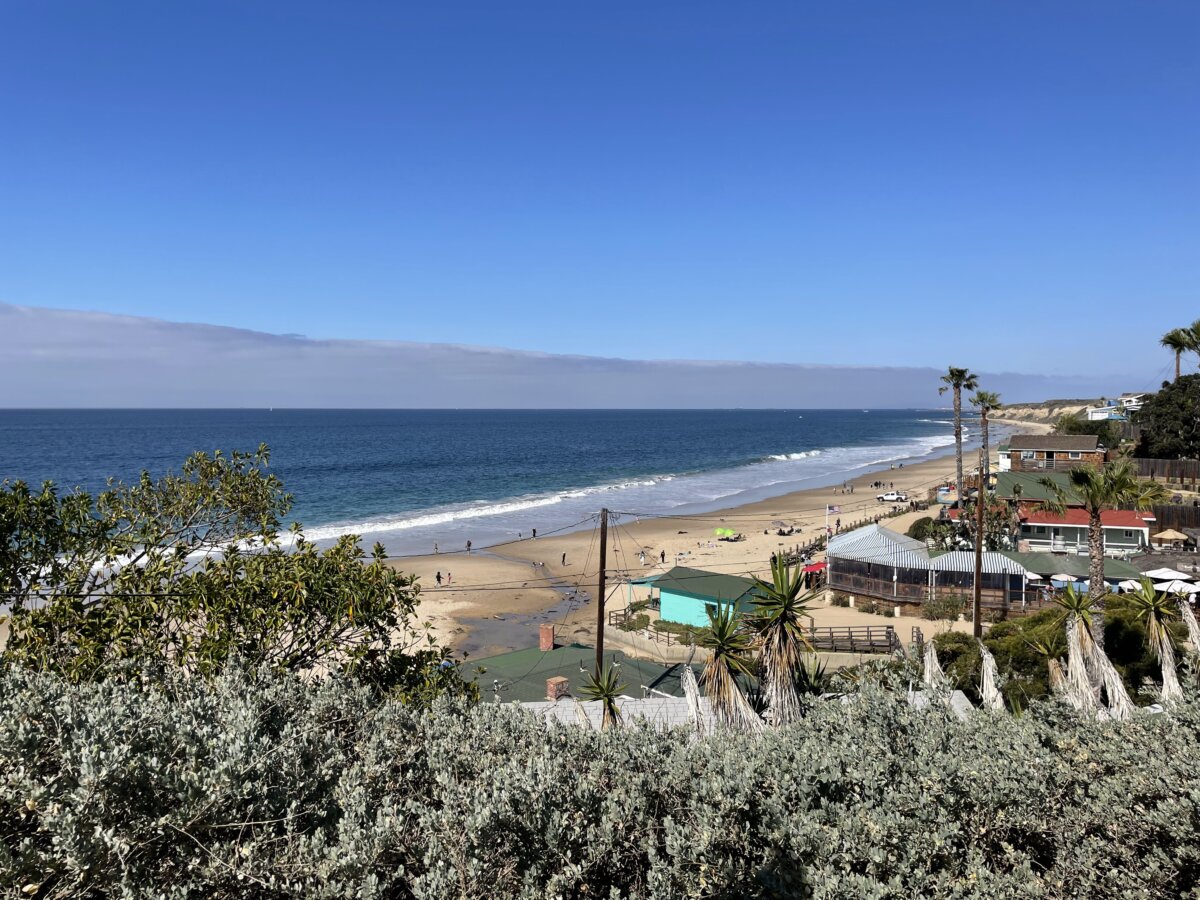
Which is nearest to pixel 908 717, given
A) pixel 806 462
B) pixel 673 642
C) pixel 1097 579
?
pixel 1097 579

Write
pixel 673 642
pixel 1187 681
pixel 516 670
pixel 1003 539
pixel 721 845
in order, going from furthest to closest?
pixel 1003 539, pixel 673 642, pixel 516 670, pixel 1187 681, pixel 721 845

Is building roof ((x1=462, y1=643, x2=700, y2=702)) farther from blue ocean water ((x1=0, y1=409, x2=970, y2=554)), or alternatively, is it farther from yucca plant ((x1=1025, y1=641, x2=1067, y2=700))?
blue ocean water ((x1=0, y1=409, x2=970, y2=554))

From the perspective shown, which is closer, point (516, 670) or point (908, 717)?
point (908, 717)

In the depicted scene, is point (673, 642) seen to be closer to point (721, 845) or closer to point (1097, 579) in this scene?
point (1097, 579)

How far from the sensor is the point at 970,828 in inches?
231

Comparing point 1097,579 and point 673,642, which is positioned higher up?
point 1097,579

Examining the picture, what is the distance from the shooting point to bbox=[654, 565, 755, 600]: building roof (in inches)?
1100

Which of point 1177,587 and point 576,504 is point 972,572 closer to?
point 1177,587

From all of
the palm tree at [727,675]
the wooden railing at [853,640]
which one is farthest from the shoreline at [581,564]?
the palm tree at [727,675]

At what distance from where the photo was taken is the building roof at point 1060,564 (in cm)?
2683

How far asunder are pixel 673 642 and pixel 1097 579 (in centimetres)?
1345

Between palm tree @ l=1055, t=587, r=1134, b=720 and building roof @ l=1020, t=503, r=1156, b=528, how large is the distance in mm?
21767

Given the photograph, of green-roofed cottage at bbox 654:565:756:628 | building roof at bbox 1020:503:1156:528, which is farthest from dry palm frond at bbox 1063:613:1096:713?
building roof at bbox 1020:503:1156:528

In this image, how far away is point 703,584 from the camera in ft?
94.1
